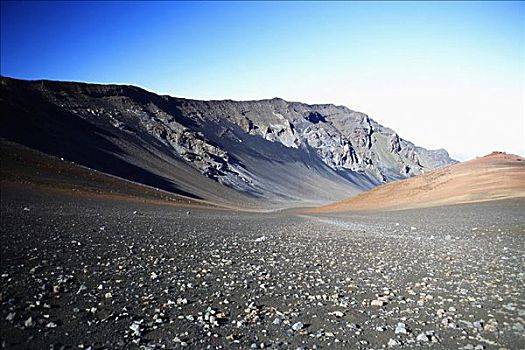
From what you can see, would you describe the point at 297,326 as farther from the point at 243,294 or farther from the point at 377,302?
the point at 377,302

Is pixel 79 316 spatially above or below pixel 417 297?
below

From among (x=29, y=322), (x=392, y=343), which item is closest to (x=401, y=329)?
(x=392, y=343)

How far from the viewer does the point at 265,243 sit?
17094mm

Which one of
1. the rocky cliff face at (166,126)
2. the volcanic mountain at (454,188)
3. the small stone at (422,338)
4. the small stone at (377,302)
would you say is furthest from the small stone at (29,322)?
the rocky cliff face at (166,126)

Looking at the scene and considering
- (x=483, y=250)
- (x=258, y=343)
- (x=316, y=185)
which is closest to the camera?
(x=258, y=343)

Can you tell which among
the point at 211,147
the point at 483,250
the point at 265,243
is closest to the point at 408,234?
the point at 483,250

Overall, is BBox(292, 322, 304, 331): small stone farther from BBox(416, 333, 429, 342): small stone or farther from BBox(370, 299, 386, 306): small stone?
BBox(370, 299, 386, 306): small stone

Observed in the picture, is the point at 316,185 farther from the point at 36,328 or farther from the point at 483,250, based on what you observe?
the point at 36,328

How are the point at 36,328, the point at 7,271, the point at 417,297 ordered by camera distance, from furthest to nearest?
1. the point at 417,297
2. the point at 7,271
3. the point at 36,328

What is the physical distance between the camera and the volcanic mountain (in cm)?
3913

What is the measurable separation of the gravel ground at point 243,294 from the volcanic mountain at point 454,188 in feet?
87.3

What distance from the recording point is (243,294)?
8.45m

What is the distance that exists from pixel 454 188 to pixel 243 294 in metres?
45.6

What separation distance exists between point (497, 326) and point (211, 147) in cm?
12490
